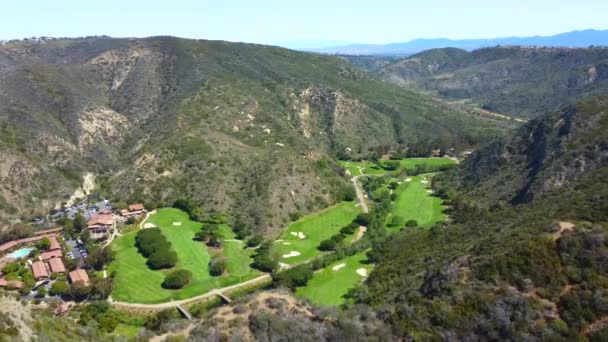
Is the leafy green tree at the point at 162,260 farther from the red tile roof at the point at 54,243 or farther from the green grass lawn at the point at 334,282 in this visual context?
the green grass lawn at the point at 334,282

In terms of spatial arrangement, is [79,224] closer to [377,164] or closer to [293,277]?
[293,277]

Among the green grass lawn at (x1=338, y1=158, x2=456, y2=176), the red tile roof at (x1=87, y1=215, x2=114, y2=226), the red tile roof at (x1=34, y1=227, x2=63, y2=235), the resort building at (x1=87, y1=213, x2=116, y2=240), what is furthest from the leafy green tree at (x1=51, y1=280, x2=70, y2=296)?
the green grass lawn at (x1=338, y1=158, x2=456, y2=176)

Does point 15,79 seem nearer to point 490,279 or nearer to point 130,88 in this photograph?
point 130,88

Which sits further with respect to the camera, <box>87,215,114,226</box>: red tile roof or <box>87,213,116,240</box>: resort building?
<box>87,215,114,226</box>: red tile roof

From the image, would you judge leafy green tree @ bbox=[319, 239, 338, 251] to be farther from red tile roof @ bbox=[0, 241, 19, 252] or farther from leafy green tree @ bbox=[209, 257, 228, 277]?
red tile roof @ bbox=[0, 241, 19, 252]

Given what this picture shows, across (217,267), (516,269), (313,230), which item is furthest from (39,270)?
(516,269)

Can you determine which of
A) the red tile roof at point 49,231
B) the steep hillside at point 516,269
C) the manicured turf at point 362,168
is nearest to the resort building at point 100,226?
the red tile roof at point 49,231
